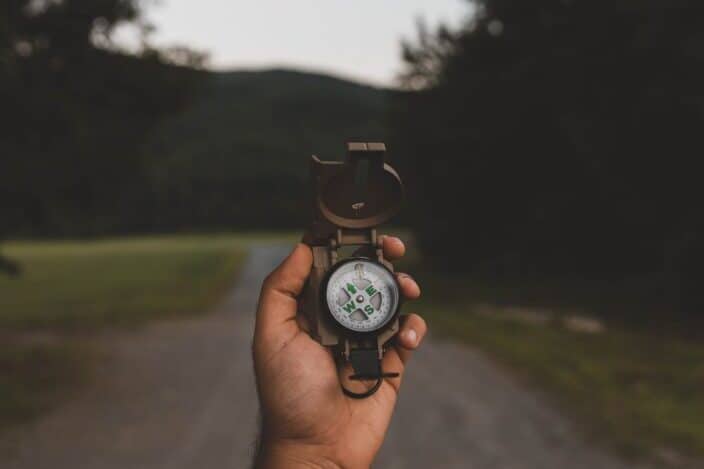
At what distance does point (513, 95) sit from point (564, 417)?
1222 centimetres

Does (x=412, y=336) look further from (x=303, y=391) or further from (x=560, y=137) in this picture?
(x=560, y=137)

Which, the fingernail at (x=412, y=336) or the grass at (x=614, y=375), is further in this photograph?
the grass at (x=614, y=375)

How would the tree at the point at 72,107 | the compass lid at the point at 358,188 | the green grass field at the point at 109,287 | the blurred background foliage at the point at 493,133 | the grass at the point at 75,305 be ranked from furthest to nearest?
the green grass field at the point at 109,287
the grass at the point at 75,305
the blurred background foliage at the point at 493,133
the tree at the point at 72,107
the compass lid at the point at 358,188

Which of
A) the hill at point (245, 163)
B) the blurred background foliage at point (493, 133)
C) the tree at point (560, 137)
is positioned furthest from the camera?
the hill at point (245, 163)

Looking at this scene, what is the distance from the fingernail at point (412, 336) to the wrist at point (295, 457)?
330 mm

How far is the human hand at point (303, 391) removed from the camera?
171 centimetres

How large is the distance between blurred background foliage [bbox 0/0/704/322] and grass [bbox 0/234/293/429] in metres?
2.06

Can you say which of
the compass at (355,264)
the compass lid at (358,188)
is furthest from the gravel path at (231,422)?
the compass lid at (358,188)

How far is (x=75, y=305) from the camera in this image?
21.1 m

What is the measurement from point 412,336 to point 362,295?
0.15 m

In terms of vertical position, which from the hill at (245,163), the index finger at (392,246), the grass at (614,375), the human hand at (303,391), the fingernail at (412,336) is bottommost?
the human hand at (303,391)

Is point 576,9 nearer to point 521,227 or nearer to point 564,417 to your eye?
point 521,227

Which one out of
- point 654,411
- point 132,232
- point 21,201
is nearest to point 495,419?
point 654,411

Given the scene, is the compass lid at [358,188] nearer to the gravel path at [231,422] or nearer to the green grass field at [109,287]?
the gravel path at [231,422]
